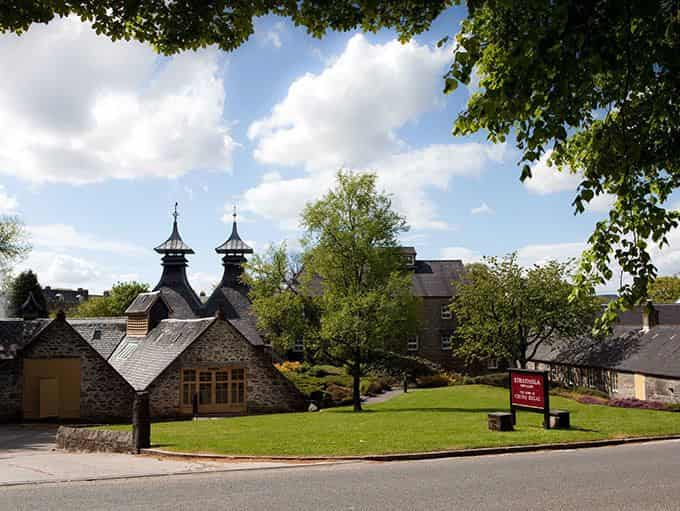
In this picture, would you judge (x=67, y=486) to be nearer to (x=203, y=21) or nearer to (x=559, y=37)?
(x=203, y=21)

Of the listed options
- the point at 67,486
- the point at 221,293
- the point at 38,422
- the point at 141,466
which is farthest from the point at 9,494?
the point at 221,293

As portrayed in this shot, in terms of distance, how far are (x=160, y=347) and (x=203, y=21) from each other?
30.1 meters

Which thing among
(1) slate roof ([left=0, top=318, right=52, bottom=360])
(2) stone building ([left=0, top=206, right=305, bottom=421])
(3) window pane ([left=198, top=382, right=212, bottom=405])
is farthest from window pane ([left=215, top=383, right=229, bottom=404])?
(1) slate roof ([left=0, top=318, right=52, bottom=360])

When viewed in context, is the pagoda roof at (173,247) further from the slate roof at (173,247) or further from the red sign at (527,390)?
the red sign at (527,390)

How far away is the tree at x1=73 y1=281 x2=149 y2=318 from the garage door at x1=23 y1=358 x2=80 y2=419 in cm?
6138

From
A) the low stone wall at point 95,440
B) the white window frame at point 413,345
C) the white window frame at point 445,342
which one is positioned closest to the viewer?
the low stone wall at point 95,440

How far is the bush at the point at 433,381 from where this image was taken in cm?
5016

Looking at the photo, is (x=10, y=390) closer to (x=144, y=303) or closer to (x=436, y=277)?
(x=144, y=303)

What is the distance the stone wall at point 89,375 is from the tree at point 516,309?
2694 cm

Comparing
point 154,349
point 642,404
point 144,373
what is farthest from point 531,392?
point 154,349

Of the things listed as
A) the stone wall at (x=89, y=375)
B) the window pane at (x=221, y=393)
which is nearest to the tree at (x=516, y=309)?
the window pane at (x=221, y=393)

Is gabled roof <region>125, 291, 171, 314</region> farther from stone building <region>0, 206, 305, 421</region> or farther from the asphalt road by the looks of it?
the asphalt road

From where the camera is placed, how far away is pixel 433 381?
165ft

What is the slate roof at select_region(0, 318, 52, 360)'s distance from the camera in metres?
31.4
